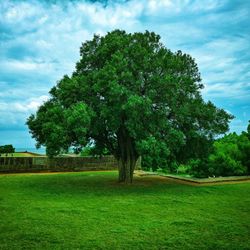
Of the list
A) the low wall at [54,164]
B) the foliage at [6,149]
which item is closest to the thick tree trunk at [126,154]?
the low wall at [54,164]

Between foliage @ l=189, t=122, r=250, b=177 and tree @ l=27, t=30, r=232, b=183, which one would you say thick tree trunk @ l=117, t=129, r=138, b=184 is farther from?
foliage @ l=189, t=122, r=250, b=177

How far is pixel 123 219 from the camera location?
9.40m

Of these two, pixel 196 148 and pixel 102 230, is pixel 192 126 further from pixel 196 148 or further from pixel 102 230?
pixel 102 230

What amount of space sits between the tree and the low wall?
19.0ft

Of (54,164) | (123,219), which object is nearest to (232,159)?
(54,164)

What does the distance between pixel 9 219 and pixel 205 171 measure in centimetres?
2604

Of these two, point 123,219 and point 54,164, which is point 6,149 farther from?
point 123,219

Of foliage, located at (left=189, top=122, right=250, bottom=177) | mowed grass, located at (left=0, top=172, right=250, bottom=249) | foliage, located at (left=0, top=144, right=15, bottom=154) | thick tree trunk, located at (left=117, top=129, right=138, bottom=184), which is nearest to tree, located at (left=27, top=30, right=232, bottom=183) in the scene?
thick tree trunk, located at (left=117, top=129, right=138, bottom=184)

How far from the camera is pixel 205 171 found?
32.2 meters

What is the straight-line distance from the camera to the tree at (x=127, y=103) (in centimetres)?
1540

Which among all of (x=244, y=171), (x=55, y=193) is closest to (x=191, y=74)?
(x=55, y=193)

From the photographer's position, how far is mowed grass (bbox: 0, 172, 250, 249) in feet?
23.5

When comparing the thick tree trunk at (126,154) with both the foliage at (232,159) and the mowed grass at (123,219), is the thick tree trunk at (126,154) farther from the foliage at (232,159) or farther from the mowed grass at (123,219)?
the foliage at (232,159)

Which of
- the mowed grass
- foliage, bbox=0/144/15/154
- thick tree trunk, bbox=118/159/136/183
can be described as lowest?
the mowed grass
